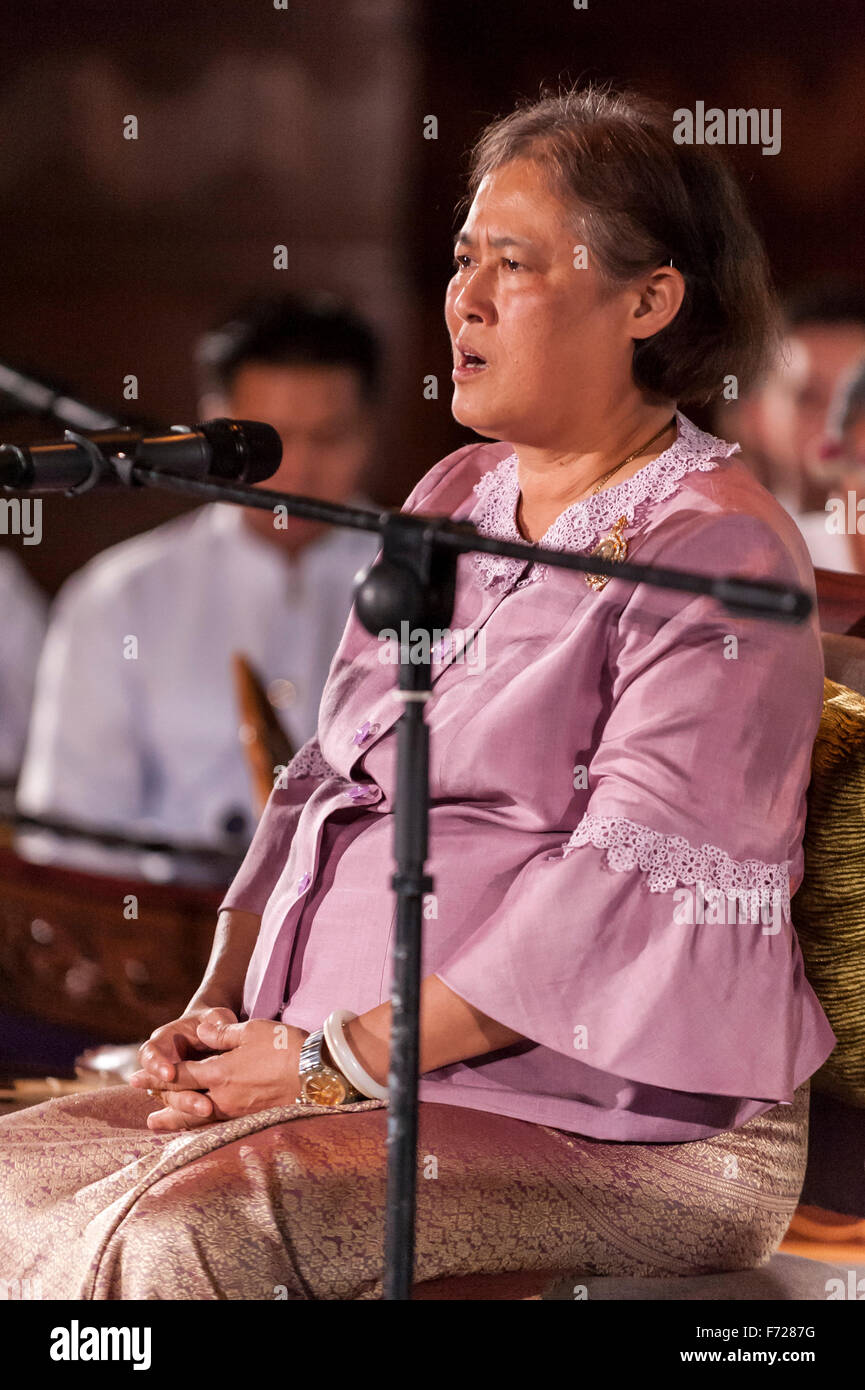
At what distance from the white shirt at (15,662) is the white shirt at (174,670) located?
59cm

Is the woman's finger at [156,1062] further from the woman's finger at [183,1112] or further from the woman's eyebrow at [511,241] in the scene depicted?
the woman's eyebrow at [511,241]

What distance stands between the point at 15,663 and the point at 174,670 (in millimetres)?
962

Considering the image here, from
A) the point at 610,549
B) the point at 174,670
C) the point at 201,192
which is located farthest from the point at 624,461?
the point at 201,192

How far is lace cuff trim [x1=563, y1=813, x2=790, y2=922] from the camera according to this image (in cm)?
140

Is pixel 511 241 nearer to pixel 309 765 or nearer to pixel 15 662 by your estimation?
pixel 309 765

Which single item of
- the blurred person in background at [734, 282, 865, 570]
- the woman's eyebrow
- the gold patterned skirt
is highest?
the blurred person in background at [734, 282, 865, 570]

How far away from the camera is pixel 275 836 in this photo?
1.78 m

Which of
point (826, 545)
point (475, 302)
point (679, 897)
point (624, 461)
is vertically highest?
point (826, 545)

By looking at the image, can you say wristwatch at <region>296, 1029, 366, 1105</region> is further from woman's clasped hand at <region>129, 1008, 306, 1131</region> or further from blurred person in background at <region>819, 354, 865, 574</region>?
blurred person in background at <region>819, 354, 865, 574</region>

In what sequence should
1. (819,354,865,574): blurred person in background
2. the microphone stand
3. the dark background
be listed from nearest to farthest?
1. the microphone stand
2. (819,354,865,574): blurred person in background
3. the dark background

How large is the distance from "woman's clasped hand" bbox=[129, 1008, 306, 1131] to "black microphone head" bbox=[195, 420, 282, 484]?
526mm

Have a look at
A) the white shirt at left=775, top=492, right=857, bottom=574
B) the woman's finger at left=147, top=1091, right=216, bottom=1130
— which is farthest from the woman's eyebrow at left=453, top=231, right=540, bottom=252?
the white shirt at left=775, top=492, right=857, bottom=574

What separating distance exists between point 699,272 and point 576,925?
0.69 m
